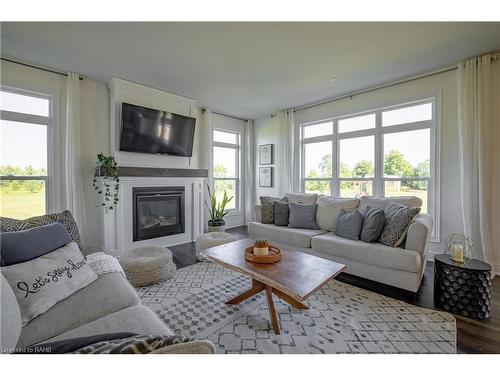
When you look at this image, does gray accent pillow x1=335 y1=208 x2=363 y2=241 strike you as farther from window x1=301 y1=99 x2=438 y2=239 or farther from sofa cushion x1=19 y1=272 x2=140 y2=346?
sofa cushion x1=19 y1=272 x2=140 y2=346

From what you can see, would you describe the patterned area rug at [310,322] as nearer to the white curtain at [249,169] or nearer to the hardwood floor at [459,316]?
the hardwood floor at [459,316]

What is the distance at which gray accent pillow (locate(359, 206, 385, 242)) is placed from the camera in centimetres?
248

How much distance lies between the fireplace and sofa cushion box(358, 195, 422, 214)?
2948 millimetres

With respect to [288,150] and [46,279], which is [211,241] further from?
[288,150]

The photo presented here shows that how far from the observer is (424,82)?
3.14 metres

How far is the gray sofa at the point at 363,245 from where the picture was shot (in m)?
2.13

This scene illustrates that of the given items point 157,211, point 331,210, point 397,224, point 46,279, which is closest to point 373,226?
point 397,224

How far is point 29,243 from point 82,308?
1.73 ft

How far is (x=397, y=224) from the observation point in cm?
236

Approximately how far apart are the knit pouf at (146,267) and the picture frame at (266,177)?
10.1ft

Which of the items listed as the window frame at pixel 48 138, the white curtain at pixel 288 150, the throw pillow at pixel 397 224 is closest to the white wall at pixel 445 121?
the throw pillow at pixel 397 224

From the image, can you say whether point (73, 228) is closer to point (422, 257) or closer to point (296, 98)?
point (422, 257)
